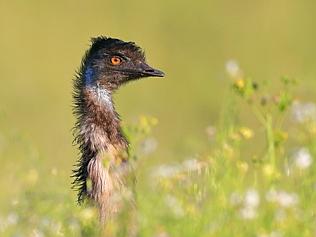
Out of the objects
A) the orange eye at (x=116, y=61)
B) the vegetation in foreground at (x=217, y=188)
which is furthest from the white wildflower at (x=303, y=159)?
the orange eye at (x=116, y=61)

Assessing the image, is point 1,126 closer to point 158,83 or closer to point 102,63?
point 102,63

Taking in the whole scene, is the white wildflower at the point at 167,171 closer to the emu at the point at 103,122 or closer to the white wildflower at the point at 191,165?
the white wildflower at the point at 191,165

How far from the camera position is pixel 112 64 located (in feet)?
38.1

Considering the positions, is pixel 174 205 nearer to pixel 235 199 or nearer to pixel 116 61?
pixel 235 199

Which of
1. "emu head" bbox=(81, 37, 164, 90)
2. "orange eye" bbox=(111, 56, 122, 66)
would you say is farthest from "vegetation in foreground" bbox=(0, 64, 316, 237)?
"orange eye" bbox=(111, 56, 122, 66)

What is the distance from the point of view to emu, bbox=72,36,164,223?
34.2 feet

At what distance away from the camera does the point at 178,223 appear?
8.38 metres

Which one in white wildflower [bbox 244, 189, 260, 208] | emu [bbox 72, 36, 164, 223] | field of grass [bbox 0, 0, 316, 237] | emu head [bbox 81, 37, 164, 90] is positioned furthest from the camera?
emu head [bbox 81, 37, 164, 90]

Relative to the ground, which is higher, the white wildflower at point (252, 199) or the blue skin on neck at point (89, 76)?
the blue skin on neck at point (89, 76)

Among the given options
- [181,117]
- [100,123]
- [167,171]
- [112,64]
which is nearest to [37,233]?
[167,171]

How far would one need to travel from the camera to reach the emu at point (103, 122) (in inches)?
411

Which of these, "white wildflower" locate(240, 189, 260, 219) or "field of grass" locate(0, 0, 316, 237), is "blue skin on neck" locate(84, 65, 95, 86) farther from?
"white wildflower" locate(240, 189, 260, 219)

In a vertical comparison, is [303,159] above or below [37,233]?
above

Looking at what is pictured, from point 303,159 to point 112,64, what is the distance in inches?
112
